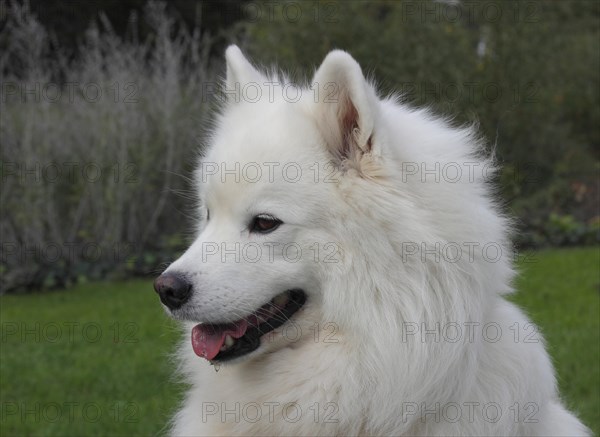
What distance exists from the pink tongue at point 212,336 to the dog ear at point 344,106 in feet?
2.63

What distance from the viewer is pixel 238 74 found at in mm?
3627

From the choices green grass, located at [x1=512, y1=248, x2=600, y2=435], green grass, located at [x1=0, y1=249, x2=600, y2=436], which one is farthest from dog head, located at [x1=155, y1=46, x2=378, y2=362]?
green grass, located at [x1=0, y1=249, x2=600, y2=436]

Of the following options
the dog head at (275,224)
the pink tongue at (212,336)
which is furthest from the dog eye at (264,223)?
the pink tongue at (212,336)

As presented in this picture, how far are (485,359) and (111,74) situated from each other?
990cm

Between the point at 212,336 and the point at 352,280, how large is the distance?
2.10ft

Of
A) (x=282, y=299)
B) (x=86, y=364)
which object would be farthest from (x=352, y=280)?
(x=86, y=364)

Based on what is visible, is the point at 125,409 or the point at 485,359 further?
the point at 125,409

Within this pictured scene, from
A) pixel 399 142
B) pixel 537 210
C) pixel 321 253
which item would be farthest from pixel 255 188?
pixel 537 210

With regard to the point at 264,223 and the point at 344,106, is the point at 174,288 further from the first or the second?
the point at 344,106

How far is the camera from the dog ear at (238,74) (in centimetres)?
361

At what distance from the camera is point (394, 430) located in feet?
9.86

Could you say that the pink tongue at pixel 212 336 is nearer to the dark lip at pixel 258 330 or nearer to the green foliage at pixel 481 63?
the dark lip at pixel 258 330

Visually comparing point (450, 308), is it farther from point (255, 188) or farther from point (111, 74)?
point (111, 74)

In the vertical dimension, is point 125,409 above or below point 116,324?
above
